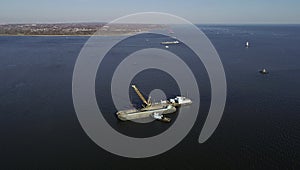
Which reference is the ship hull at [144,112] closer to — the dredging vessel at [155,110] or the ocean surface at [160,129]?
the dredging vessel at [155,110]

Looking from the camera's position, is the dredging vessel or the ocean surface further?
the dredging vessel

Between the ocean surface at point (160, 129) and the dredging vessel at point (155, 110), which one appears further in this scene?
the dredging vessel at point (155, 110)

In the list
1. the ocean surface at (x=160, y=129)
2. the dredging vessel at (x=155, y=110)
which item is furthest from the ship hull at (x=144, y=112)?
the ocean surface at (x=160, y=129)

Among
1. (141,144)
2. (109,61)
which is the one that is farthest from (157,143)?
(109,61)

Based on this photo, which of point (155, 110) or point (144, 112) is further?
point (155, 110)

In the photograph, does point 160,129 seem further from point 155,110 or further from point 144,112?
point 155,110

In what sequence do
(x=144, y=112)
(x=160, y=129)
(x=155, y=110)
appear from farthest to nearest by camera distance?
1. (x=155, y=110)
2. (x=144, y=112)
3. (x=160, y=129)

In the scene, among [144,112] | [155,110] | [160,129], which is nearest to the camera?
[160,129]

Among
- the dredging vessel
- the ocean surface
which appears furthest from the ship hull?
the ocean surface

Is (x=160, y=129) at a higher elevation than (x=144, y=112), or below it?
below

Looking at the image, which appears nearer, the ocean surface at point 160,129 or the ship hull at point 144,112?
the ocean surface at point 160,129

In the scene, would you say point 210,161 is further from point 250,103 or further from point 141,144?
point 250,103

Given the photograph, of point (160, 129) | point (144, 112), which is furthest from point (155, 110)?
point (160, 129)

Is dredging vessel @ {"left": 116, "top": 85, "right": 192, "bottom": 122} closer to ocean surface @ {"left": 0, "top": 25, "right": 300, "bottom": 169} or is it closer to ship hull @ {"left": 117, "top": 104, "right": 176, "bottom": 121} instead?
ship hull @ {"left": 117, "top": 104, "right": 176, "bottom": 121}
